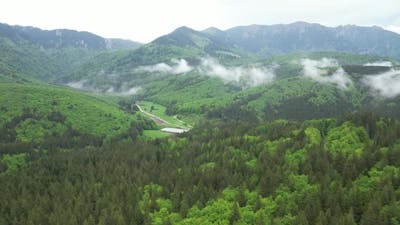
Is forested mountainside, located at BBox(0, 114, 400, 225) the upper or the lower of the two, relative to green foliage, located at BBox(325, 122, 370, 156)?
lower

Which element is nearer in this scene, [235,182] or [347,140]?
[235,182]

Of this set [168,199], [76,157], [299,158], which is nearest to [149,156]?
[76,157]

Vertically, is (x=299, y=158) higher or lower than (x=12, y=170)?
higher

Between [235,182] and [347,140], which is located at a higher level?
[347,140]

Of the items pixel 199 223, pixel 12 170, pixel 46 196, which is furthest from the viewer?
pixel 12 170

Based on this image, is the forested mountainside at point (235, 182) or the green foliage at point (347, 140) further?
the green foliage at point (347, 140)

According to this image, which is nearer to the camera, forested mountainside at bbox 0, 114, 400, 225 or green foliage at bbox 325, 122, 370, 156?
forested mountainside at bbox 0, 114, 400, 225

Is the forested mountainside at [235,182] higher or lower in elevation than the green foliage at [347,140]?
lower

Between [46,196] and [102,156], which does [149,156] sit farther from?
[46,196]
